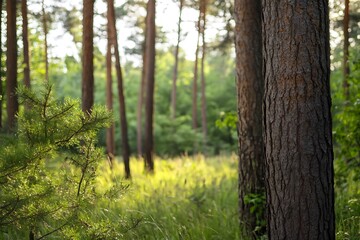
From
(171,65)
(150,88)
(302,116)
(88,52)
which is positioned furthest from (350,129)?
(171,65)

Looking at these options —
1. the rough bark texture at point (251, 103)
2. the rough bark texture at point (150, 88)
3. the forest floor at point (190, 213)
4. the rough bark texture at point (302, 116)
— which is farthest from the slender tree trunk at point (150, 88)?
the rough bark texture at point (302, 116)

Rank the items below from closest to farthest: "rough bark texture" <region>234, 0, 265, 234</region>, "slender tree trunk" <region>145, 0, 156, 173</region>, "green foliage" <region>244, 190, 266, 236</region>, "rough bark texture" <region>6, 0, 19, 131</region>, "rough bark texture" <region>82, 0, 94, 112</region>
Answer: "green foliage" <region>244, 190, 266, 236</region> → "rough bark texture" <region>234, 0, 265, 234</region> → "rough bark texture" <region>82, 0, 94, 112</region> → "rough bark texture" <region>6, 0, 19, 131</region> → "slender tree trunk" <region>145, 0, 156, 173</region>

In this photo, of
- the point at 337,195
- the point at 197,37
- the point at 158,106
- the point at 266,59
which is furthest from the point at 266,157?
the point at 158,106

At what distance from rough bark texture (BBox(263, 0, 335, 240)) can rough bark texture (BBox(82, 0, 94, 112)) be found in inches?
140

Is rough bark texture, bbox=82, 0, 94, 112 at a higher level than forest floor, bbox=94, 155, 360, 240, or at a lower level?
higher

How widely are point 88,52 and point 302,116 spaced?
4.79 meters

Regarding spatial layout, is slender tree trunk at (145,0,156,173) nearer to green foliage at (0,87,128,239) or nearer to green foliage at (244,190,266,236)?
green foliage at (244,190,266,236)

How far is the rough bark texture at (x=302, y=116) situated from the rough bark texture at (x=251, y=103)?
1.69 metres

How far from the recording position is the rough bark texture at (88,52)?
7.69 metres

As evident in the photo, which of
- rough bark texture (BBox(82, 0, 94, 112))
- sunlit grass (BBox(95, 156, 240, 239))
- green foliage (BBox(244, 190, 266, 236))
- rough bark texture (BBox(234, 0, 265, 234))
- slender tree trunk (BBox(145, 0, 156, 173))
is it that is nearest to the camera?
sunlit grass (BBox(95, 156, 240, 239))

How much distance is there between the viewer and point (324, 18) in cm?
443

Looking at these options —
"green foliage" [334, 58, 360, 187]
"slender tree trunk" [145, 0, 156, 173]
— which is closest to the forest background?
"green foliage" [334, 58, 360, 187]

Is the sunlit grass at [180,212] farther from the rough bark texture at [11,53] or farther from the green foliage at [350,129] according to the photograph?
the rough bark texture at [11,53]

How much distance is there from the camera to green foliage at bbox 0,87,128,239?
4348 millimetres
